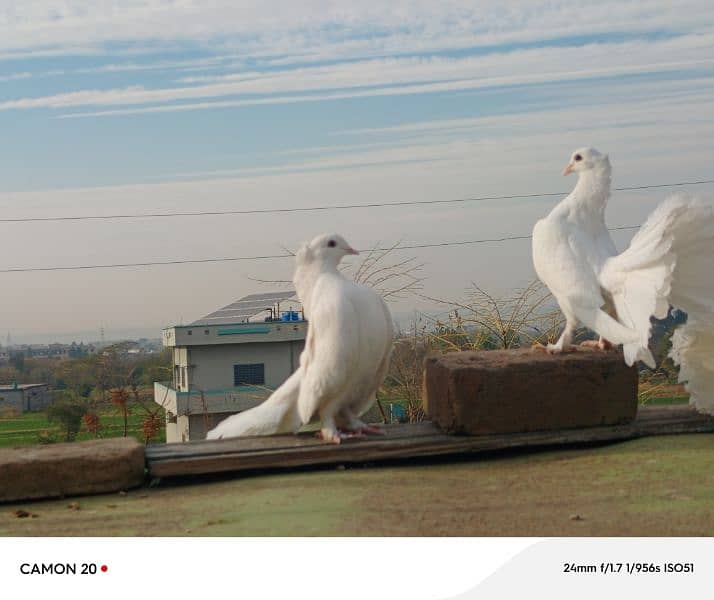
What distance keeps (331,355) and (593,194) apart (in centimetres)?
200

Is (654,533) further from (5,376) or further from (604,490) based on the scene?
(5,376)

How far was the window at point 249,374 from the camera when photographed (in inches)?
366

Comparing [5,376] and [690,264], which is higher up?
[690,264]

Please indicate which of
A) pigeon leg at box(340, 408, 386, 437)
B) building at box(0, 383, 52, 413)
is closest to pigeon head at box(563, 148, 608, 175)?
pigeon leg at box(340, 408, 386, 437)

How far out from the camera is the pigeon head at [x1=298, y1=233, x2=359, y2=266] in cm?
496

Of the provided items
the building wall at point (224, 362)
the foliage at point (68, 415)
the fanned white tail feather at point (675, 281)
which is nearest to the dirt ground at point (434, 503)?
the fanned white tail feather at point (675, 281)

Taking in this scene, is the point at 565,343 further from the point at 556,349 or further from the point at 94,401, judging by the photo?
the point at 94,401

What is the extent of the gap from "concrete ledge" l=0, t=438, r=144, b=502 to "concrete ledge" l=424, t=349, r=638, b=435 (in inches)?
71.6

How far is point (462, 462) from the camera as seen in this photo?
17.0 ft

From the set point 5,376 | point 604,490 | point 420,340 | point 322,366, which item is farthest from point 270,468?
point 5,376

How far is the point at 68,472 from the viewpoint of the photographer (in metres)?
4.69

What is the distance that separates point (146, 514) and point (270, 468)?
83 centimetres

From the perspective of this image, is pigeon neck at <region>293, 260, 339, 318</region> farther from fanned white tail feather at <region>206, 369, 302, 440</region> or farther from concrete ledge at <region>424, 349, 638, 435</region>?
concrete ledge at <region>424, 349, 638, 435</region>

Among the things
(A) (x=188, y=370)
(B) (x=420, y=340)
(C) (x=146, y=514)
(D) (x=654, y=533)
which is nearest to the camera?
(D) (x=654, y=533)
